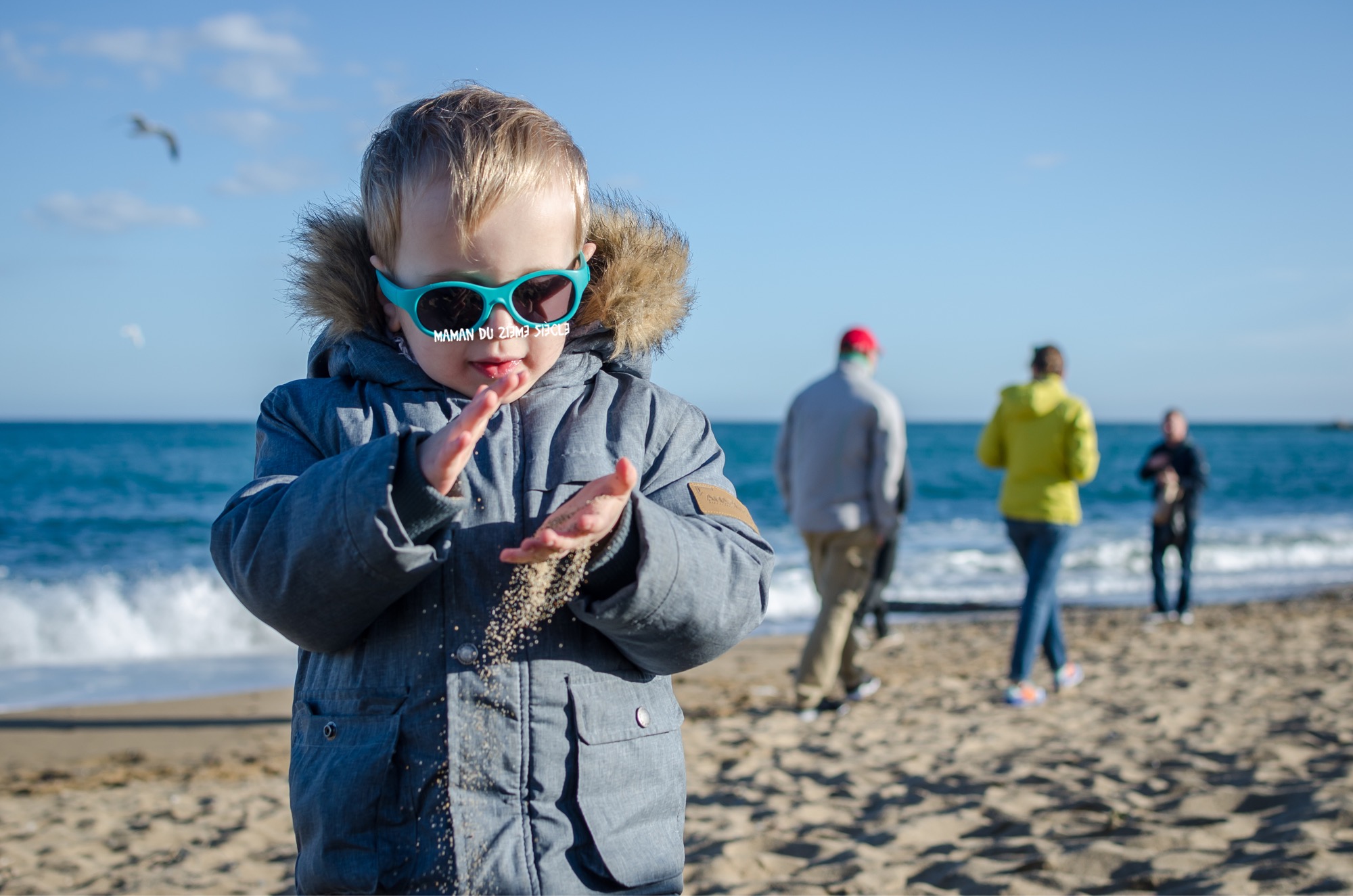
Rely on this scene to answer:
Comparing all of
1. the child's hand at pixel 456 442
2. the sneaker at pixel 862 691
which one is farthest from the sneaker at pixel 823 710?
the child's hand at pixel 456 442

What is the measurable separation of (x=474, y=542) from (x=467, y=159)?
608 millimetres

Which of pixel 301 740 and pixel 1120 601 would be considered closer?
pixel 301 740

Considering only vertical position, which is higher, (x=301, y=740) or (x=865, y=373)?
(x=865, y=373)

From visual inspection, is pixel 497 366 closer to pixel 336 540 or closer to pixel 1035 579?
pixel 336 540

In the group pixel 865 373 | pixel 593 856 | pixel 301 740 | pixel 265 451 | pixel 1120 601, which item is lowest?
pixel 1120 601

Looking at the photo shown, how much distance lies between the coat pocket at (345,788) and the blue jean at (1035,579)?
5669 millimetres

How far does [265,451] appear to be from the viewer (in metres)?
1.62

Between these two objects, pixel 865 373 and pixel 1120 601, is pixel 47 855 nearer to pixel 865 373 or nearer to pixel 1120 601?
pixel 865 373

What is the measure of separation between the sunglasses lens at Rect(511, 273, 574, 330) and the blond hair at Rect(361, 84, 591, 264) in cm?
12

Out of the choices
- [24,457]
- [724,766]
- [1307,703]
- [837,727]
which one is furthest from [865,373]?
[24,457]

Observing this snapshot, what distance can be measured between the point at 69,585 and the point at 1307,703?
14.1m

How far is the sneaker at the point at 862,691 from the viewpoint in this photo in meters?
7.08

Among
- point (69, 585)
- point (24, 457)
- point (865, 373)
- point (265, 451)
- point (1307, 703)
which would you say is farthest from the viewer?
point (24, 457)

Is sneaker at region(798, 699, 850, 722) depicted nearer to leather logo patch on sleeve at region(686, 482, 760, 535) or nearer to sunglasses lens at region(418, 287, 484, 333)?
leather logo patch on sleeve at region(686, 482, 760, 535)
